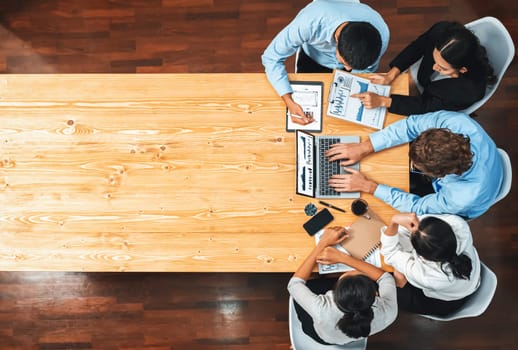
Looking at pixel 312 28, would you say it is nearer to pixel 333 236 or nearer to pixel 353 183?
pixel 353 183

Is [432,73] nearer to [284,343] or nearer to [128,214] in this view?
[128,214]

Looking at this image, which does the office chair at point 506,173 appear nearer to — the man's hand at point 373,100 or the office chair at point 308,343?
the man's hand at point 373,100

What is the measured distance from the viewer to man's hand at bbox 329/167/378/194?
74.2 inches

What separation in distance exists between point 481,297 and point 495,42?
1.11 meters

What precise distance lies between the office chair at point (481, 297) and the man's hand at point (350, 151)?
717mm

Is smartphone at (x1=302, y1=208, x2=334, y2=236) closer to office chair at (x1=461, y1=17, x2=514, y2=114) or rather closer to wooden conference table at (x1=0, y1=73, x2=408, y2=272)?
wooden conference table at (x1=0, y1=73, x2=408, y2=272)

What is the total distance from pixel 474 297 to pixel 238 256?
1040mm

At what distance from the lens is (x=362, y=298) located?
172 centimetres

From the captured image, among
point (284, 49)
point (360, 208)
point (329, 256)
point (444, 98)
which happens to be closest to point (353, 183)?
point (360, 208)

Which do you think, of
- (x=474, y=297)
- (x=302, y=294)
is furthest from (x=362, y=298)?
(x=474, y=297)

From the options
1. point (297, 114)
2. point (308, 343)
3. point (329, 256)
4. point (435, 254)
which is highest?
point (297, 114)

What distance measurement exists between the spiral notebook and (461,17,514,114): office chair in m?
0.83

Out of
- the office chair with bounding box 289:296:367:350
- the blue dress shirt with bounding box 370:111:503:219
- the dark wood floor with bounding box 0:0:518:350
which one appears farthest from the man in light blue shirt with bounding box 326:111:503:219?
the dark wood floor with bounding box 0:0:518:350

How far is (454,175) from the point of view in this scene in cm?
187
